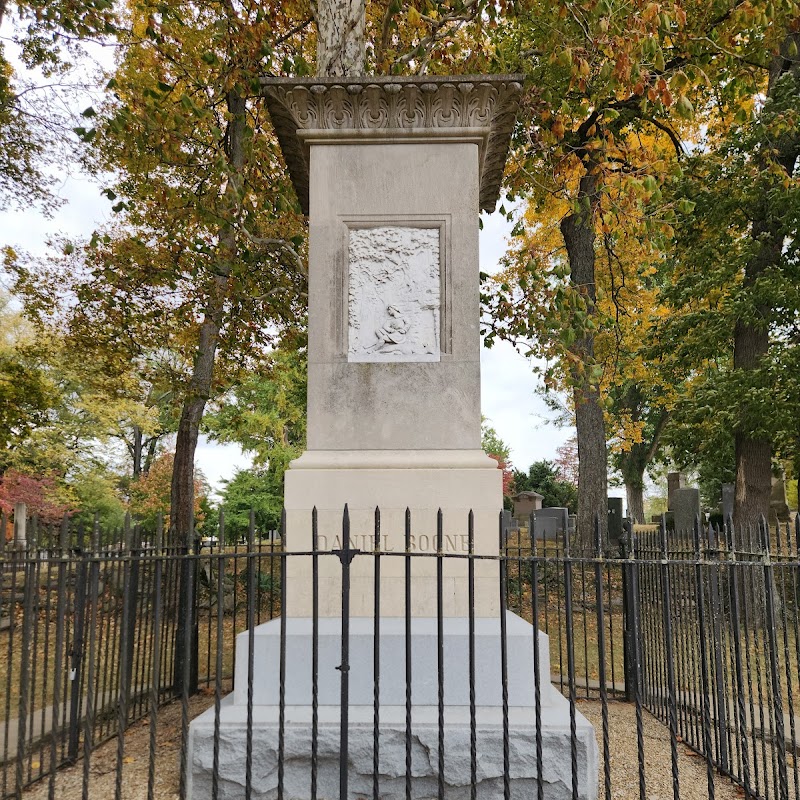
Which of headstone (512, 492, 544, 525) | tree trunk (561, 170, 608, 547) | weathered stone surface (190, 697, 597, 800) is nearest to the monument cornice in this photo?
weathered stone surface (190, 697, 597, 800)

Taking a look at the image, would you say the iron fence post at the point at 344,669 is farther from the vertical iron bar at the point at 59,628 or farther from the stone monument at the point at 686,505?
the stone monument at the point at 686,505

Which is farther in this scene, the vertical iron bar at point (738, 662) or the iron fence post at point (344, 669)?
the vertical iron bar at point (738, 662)

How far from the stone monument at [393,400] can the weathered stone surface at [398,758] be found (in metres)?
0.16


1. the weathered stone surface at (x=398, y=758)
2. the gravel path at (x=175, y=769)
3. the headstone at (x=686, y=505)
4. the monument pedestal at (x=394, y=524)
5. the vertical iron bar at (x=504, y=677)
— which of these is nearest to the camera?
the vertical iron bar at (x=504, y=677)

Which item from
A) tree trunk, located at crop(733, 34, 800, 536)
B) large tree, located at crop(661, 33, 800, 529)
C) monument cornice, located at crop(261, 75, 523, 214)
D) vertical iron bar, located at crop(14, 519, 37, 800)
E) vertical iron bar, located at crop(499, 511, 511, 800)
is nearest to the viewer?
vertical iron bar, located at crop(499, 511, 511, 800)

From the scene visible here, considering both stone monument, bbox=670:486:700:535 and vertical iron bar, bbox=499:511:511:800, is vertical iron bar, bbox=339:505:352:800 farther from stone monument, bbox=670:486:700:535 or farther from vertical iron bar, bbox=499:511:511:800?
stone monument, bbox=670:486:700:535

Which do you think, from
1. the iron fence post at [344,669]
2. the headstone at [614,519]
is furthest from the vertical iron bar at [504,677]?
the headstone at [614,519]

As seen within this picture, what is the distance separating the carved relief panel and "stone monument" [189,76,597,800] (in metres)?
0.01


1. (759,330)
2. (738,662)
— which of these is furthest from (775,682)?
(759,330)

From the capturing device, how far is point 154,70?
12953mm

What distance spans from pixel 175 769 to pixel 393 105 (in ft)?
16.8

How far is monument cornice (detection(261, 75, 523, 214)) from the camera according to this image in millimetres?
5500

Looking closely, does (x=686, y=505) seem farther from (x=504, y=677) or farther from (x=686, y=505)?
(x=504, y=677)

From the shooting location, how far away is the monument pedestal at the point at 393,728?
14.1ft
